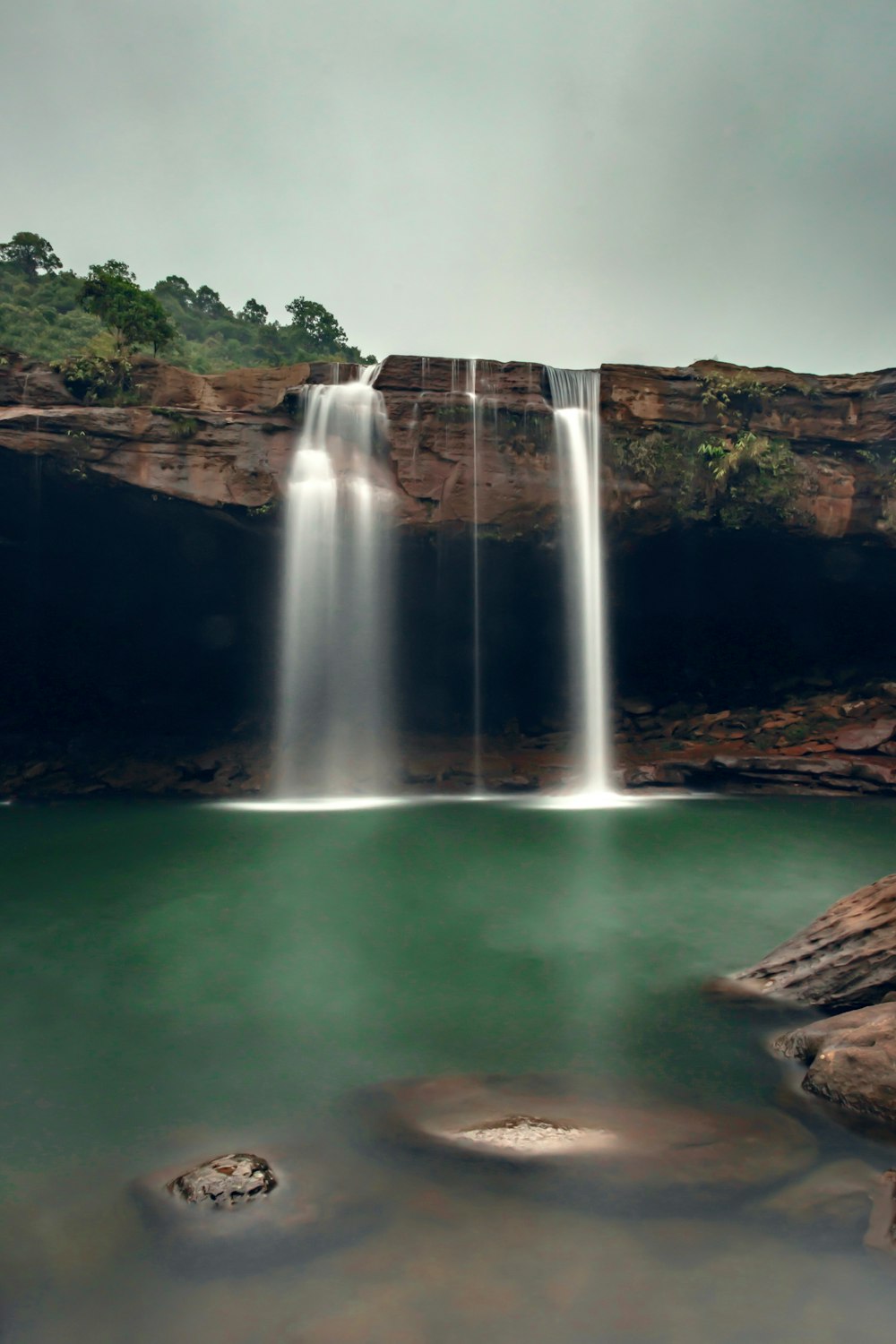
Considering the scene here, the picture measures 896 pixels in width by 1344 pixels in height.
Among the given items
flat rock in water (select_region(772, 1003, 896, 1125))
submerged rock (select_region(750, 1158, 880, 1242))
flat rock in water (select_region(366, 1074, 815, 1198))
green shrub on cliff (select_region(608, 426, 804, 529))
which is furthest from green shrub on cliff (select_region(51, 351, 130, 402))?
submerged rock (select_region(750, 1158, 880, 1242))

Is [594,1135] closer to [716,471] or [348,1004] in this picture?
[348,1004]

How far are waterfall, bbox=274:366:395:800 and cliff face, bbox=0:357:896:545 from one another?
1.54 ft

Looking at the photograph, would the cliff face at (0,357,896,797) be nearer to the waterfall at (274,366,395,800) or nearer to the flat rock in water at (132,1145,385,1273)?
the waterfall at (274,366,395,800)

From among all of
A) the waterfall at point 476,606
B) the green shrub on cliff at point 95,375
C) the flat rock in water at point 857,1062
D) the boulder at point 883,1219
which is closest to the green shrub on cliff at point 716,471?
the waterfall at point 476,606

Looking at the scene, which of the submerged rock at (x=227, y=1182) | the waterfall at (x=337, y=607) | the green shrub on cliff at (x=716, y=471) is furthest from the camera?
the green shrub on cliff at (x=716, y=471)

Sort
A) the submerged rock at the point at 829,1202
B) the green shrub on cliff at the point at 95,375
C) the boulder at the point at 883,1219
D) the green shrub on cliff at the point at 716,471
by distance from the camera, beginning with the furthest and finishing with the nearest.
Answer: the green shrub on cliff at the point at 716,471, the green shrub on cliff at the point at 95,375, the submerged rock at the point at 829,1202, the boulder at the point at 883,1219

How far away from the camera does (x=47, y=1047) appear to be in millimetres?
6473

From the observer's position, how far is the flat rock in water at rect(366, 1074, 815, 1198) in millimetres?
4551

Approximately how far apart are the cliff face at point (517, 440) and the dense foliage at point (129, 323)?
68.6 inches

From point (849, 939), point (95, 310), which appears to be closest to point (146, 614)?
point (95, 310)

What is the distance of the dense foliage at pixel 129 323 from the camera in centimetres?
2019

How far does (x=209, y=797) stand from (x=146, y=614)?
13.5ft

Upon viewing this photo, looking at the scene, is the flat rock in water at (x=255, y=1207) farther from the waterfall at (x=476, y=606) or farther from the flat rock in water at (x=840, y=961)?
the waterfall at (x=476, y=606)

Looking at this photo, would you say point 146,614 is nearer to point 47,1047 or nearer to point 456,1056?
point 47,1047
